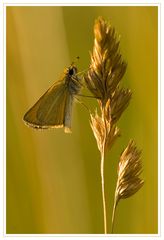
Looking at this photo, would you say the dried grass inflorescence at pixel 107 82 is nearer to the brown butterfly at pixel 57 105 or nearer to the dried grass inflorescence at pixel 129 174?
the dried grass inflorescence at pixel 129 174

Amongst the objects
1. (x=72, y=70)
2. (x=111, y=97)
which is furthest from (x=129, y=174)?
(x=72, y=70)

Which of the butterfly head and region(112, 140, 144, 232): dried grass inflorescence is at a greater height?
the butterfly head

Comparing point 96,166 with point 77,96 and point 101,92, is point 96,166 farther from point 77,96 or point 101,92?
point 101,92

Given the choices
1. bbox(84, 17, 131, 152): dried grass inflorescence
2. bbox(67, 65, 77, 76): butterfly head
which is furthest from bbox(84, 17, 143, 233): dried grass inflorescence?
bbox(67, 65, 77, 76): butterfly head

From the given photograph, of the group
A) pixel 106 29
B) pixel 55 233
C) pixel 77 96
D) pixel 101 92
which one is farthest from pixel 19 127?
pixel 106 29

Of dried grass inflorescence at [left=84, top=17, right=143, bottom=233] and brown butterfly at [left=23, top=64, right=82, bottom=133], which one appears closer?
dried grass inflorescence at [left=84, top=17, right=143, bottom=233]

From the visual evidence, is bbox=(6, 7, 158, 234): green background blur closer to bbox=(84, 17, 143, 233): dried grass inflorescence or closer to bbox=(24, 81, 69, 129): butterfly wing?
bbox=(24, 81, 69, 129): butterfly wing

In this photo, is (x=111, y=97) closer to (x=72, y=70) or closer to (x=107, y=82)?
(x=107, y=82)
